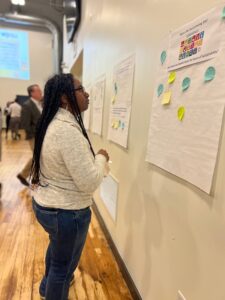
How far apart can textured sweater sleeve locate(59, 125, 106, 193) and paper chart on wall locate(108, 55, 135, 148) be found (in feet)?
2.23

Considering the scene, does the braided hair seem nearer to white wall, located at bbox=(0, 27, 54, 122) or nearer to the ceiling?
the ceiling

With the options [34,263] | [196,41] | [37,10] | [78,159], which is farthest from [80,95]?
[37,10]

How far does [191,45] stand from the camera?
39.6 inches

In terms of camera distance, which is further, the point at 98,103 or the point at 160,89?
the point at 98,103

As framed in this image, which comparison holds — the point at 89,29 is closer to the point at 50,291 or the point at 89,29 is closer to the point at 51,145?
the point at 51,145

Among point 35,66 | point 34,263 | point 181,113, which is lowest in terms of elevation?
point 34,263

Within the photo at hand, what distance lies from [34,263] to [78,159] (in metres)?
1.25

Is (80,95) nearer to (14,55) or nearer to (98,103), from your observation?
(98,103)

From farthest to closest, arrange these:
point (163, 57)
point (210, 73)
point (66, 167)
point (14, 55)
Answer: point (14, 55) < point (163, 57) < point (66, 167) < point (210, 73)

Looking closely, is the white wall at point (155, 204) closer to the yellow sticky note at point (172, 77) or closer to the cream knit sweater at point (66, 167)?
the yellow sticky note at point (172, 77)

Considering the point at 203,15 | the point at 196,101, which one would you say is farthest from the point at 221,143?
the point at 203,15

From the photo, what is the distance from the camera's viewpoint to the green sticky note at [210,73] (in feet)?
2.88

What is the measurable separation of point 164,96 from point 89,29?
236cm

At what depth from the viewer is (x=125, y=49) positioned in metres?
1.80
